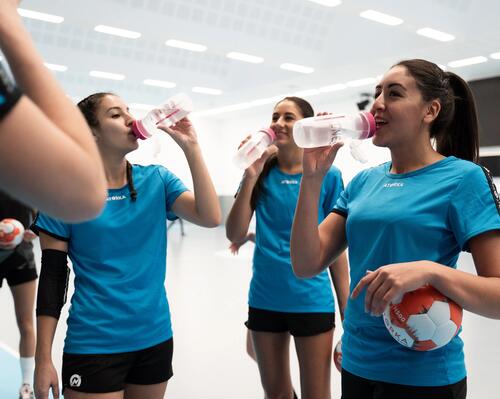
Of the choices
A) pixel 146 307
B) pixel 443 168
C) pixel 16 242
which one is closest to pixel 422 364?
pixel 443 168

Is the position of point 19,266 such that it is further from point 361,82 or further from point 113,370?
point 361,82

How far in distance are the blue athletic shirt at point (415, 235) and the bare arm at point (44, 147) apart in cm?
97

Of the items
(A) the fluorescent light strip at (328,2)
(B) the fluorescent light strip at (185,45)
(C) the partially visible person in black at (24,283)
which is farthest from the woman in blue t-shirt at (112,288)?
(B) the fluorescent light strip at (185,45)

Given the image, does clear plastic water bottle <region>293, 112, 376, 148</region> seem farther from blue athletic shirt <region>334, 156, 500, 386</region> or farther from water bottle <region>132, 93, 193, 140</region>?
water bottle <region>132, 93, 193, 140</region>

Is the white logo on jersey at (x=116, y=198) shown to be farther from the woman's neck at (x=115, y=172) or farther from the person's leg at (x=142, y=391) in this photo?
the person's leg at (x=142, y=391)

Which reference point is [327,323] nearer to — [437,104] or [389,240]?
[389,240]

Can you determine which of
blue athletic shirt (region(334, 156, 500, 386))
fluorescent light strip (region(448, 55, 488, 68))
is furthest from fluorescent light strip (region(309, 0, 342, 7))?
blue athletic shirt (region(334, 156, 500, 386))

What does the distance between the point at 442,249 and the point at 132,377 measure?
3.82 feet

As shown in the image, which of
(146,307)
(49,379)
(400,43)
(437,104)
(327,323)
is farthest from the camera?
(400,43)

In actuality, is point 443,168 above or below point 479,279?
above

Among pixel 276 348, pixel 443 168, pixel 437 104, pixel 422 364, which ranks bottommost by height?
pixel 276 348

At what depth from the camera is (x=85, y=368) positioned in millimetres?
1678

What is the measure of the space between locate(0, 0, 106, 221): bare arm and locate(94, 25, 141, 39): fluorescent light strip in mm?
8204

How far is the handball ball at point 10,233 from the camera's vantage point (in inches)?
109
